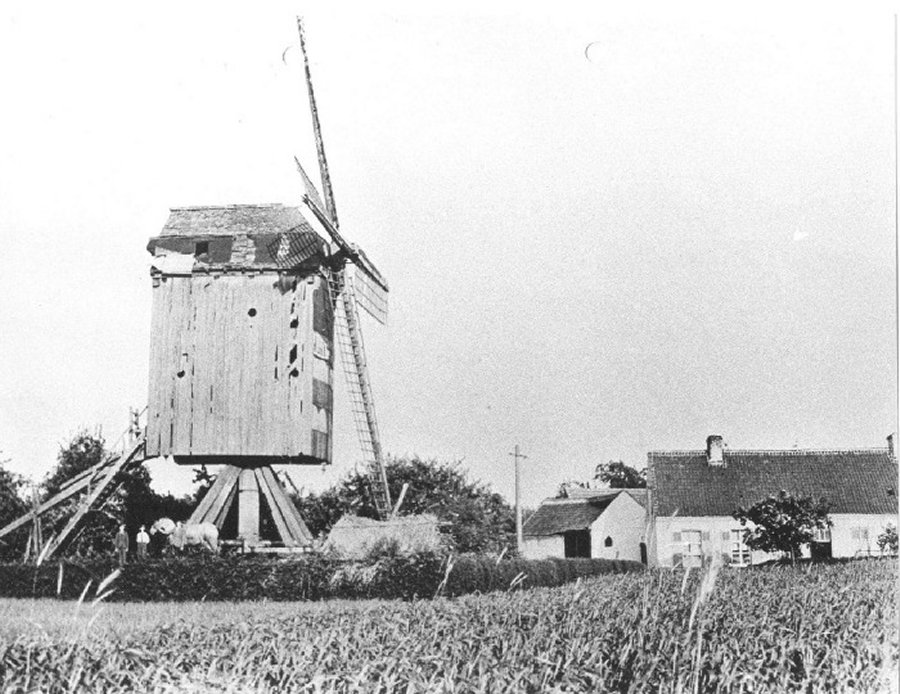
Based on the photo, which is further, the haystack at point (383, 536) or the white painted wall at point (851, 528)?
the white painted wall at point (851, 528)

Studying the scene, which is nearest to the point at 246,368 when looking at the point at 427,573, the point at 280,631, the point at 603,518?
the point at 427,573

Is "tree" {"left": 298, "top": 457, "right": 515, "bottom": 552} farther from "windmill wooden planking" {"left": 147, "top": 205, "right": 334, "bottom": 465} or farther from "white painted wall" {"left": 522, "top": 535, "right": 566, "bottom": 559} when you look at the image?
"white painted wall" {"left": 522, "top": 535, "right": 566, "bottom": 559}

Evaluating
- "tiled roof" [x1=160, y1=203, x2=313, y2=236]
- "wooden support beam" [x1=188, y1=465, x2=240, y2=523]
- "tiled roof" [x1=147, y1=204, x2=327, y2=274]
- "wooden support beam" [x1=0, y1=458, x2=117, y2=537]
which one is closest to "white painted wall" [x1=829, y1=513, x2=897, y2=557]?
"tiled roof" [x1=147, y1=204, x2=327, y2=274]

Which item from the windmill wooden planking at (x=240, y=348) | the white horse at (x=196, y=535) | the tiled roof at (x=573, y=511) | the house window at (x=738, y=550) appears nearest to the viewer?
the white horse at (x=196, y=535)

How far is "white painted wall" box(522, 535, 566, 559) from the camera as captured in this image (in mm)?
46250

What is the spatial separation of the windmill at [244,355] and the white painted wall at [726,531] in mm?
19107

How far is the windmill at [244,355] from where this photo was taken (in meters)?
22.6

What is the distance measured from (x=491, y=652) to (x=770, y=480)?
36.1m

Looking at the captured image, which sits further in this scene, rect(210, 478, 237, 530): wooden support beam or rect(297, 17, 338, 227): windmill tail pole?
rect(297, 17, 338, 227): windmill tail pole

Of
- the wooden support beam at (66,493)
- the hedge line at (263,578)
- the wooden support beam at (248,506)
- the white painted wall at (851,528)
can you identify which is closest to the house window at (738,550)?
the white painted wall at (851,528)

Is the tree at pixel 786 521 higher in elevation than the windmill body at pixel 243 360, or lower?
lower

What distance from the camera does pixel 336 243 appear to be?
2412 cm

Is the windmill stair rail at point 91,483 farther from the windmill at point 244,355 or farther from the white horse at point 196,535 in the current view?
the white horse at point 196,535

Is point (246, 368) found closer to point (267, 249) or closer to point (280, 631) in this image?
point (267, 249)
